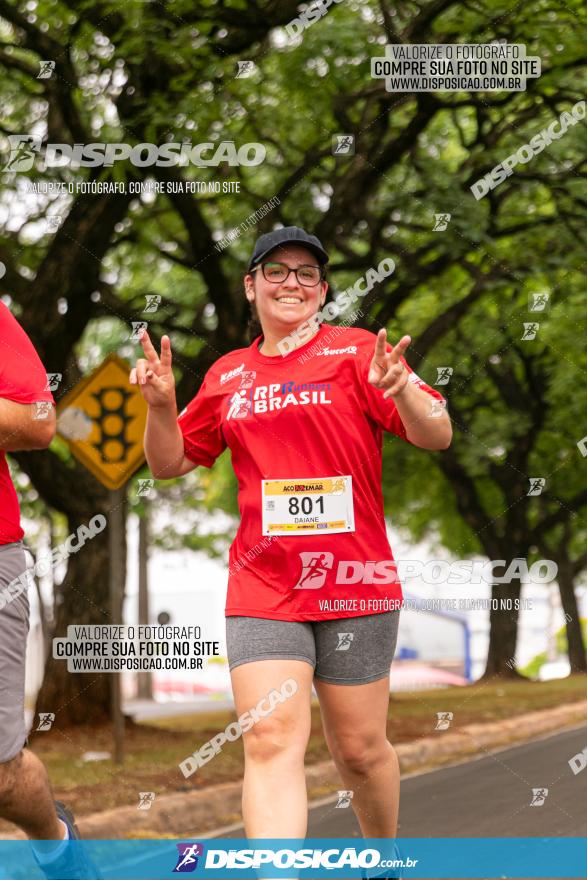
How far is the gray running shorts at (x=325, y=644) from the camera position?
13.4 ft

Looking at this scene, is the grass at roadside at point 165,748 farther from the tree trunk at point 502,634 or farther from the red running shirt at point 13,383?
the red running shirt at point 13,383

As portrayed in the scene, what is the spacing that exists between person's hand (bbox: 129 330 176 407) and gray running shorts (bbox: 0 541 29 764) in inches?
25.2

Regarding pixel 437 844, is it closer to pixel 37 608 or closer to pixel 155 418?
pixel 155 418

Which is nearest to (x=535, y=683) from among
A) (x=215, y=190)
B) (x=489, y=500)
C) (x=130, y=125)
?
(x=489, y=500)

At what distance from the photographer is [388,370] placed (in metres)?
3.89

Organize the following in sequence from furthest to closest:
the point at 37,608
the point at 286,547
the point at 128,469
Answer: the point at 37,608
the point at 128,469
the point at 286,547

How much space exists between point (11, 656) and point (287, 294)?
1431 millimetres

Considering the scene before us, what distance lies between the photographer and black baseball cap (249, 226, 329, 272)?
4.43 meters

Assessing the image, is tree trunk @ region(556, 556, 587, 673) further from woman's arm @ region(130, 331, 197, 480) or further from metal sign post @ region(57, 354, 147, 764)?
woman's arm @ region(130, 331, 197, 480)

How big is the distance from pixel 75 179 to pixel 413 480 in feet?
47.4

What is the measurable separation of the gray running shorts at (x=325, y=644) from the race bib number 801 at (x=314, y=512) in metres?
0.28

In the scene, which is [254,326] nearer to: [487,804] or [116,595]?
[487,804]

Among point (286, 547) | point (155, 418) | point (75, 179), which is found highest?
point (75, 179)

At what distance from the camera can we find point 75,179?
1076 centimetres
